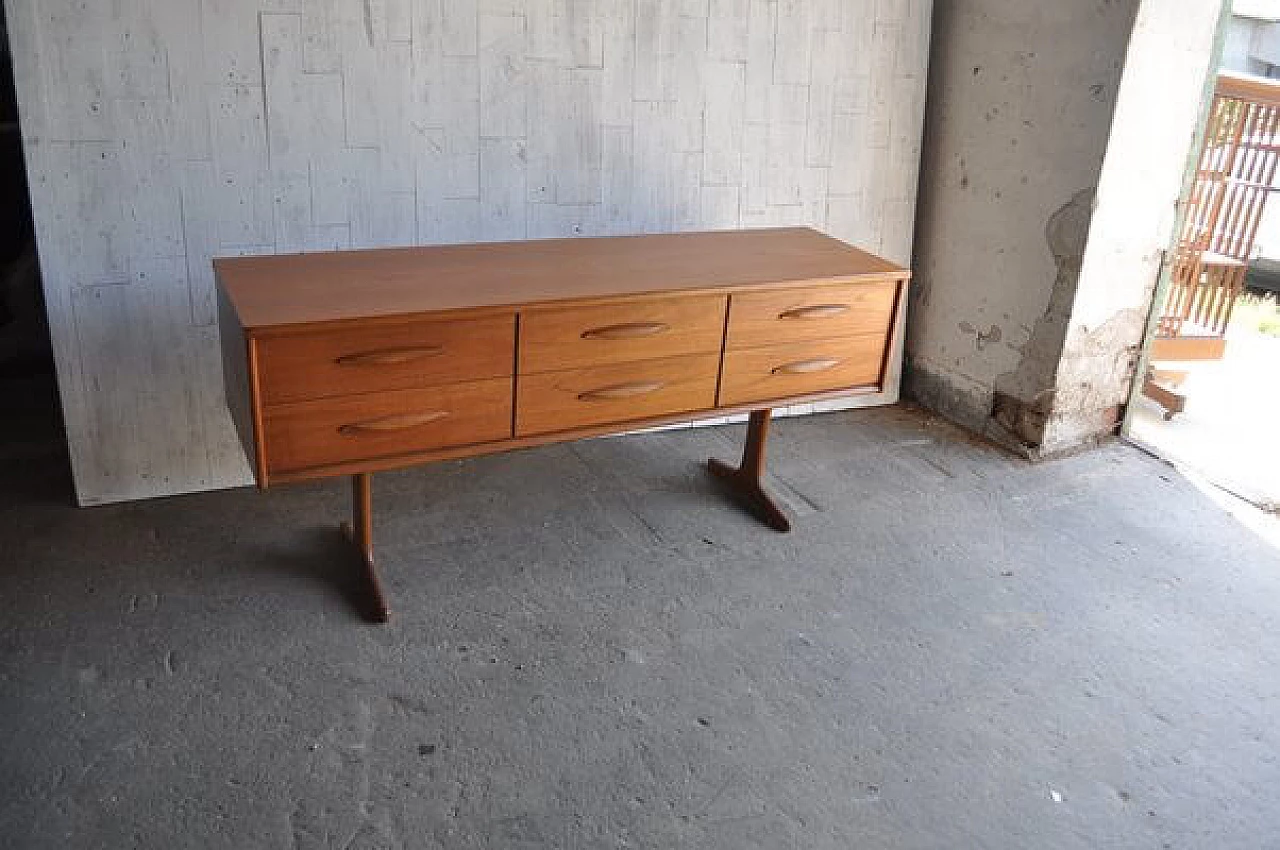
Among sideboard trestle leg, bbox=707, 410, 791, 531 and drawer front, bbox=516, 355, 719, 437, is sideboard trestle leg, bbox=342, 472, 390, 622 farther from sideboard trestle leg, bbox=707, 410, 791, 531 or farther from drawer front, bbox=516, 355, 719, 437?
sideboard trestle leg, bbox=707, 410, 791, 531

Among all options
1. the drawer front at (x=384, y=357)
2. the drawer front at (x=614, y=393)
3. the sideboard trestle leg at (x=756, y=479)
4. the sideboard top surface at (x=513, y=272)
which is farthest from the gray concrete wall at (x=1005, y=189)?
the drawer front at (x=384, y=357)

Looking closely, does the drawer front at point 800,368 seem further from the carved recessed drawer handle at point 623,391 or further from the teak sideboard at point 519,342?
the carved recessed drawer handle at point 623,391

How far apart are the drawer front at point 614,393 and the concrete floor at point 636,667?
1.39ft

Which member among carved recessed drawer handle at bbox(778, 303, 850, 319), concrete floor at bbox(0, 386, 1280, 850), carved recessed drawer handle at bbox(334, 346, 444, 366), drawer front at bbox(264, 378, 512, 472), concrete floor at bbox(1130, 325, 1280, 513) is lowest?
concrete floor at bbox(0, 386, 1280, 850)

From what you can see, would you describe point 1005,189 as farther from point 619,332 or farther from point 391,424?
point 391,424

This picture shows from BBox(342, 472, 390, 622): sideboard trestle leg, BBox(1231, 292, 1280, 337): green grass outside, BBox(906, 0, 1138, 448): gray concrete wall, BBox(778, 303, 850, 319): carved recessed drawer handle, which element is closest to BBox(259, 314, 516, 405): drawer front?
BBox(342, 472, 390, 622): sideboard trestle leg

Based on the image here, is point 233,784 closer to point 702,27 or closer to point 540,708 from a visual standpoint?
point 540,708

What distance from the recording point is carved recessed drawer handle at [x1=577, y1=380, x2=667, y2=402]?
7.54ft

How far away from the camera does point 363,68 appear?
8.69 ft

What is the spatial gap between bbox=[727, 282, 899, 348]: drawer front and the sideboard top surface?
0.12ft

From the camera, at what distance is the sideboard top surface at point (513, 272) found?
2066 mm

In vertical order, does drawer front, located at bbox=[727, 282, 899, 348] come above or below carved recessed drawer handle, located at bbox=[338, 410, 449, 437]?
above

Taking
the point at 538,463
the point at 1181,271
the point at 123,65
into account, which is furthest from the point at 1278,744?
the point at 123,65

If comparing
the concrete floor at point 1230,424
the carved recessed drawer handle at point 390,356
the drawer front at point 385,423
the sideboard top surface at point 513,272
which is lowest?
the concrete floor at point 1230,424
